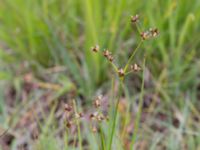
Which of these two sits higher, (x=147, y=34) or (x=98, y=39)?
(x=98, y=39)

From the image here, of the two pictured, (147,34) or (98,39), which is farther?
(98,39)

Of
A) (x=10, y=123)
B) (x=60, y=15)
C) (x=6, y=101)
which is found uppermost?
(x=60, y=15)

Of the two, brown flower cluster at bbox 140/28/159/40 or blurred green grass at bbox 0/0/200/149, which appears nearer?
brown flower cluster at bbox 140/28/159/40

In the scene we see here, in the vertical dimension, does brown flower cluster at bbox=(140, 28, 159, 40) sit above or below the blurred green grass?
→ below

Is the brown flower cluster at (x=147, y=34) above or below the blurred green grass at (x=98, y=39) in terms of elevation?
below

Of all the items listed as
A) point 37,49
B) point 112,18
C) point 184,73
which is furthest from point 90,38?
point 184,73

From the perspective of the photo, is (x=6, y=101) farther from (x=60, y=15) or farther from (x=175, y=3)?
(x=175, y=3)

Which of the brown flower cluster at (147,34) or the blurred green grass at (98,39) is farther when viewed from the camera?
the blurred green grass at (98,39)

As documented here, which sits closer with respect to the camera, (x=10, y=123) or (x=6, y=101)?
(x=10, y=123)
